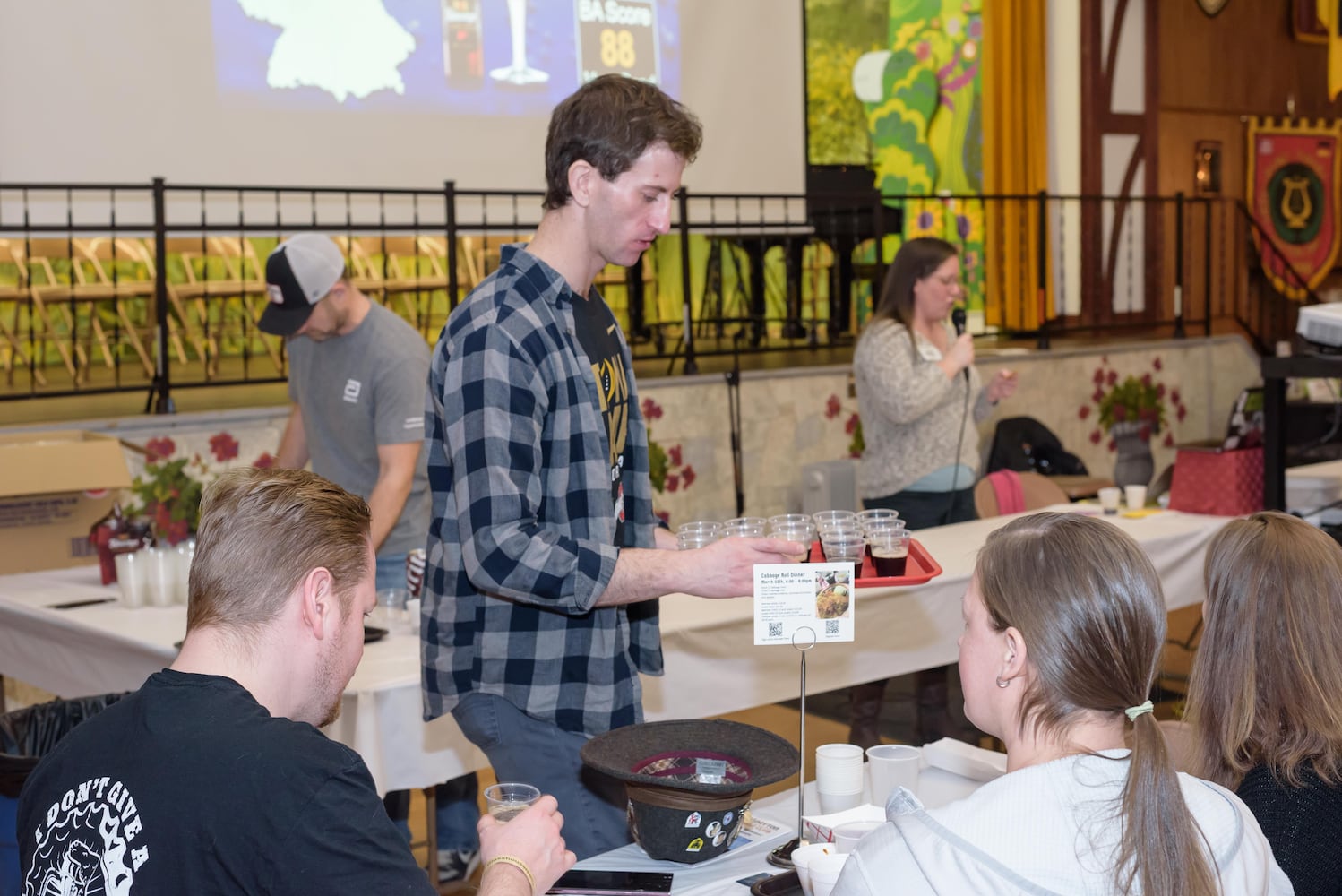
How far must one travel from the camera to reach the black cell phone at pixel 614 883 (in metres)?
1.67

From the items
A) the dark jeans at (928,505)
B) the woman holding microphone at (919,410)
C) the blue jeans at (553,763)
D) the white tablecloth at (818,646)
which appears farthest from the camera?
the dark jeans at (928,505)

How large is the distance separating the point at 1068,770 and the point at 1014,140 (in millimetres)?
9535

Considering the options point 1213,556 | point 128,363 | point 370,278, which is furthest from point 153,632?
point 128,363

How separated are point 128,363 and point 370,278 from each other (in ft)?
7.16

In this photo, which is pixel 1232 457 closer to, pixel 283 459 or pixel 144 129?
pixel 283 459

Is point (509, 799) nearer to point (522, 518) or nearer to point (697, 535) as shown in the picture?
point (522, 518)

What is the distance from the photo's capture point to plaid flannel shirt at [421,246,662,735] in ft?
6.05

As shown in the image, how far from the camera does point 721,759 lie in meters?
1.82

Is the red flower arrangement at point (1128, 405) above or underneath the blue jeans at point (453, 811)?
above

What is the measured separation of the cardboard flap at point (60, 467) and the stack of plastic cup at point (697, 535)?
218cm

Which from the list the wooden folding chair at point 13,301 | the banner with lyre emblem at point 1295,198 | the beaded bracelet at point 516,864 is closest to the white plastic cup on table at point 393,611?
the beaded bracelet at point 516,864

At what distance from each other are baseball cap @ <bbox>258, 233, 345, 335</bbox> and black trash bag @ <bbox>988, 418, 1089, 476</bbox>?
4603 mm

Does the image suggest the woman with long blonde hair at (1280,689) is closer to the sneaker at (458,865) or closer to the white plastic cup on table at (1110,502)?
the sneaker at (458,865)

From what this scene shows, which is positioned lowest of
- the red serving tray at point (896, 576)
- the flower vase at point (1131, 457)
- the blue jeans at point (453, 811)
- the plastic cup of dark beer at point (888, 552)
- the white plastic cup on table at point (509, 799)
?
the blue jeans at point (453, 811)
